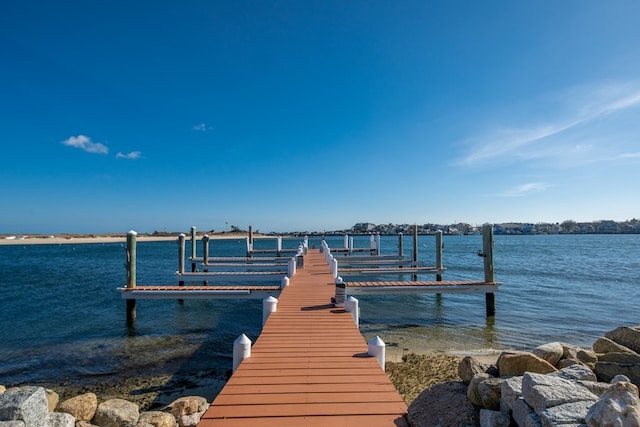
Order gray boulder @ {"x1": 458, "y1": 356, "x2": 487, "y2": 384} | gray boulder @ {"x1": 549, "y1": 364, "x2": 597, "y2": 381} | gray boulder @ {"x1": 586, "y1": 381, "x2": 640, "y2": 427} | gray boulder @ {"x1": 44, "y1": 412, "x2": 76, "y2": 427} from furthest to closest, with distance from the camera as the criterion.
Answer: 1. gray boulder @ {"x1": 44, "y1": 412, "x2": 76, "y2": 427}
2. gray boulder @ {"x1": 458, "y1": 356, "x2": 487, "y2": 384}
3. gray boulder @ {"x1": 549, "y1": 364, "x2": 597, "y2": 381}
4. gray boulder @ {"x1": 586, "y1": 381, "x2": 640, "y2": 427}

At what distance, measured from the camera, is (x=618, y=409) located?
2244mm

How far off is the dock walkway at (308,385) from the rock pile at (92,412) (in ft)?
5.75

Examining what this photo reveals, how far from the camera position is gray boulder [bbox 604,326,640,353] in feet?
18.5

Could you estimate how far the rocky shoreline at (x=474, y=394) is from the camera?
8.75 ft

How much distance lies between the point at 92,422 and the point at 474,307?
14.8 metres

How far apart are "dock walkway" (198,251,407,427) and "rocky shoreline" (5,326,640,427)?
0.61 metres

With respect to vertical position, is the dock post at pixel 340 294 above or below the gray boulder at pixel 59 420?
above

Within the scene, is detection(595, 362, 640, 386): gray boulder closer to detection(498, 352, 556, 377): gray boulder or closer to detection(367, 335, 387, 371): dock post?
detection(498, 352, 556, 377): gray boulder

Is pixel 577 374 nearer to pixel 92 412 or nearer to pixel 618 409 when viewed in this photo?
pixel 618 409

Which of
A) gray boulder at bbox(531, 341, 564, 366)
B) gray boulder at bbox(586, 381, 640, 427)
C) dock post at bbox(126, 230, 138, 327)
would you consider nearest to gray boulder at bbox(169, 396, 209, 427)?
gray boulder at bbox(531, 341, 564, 366)

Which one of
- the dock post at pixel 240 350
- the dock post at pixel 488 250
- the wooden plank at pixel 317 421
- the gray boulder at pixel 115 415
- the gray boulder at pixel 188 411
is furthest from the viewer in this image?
the dock post at pixel 488 250

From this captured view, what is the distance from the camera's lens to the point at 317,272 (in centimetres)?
1588

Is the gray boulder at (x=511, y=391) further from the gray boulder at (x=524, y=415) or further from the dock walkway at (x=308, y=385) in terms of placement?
the dock walkway at (x=308, y=385)

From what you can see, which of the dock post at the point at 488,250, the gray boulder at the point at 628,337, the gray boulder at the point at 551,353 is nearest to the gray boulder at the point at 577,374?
the gray boulder at the point at 551,353
